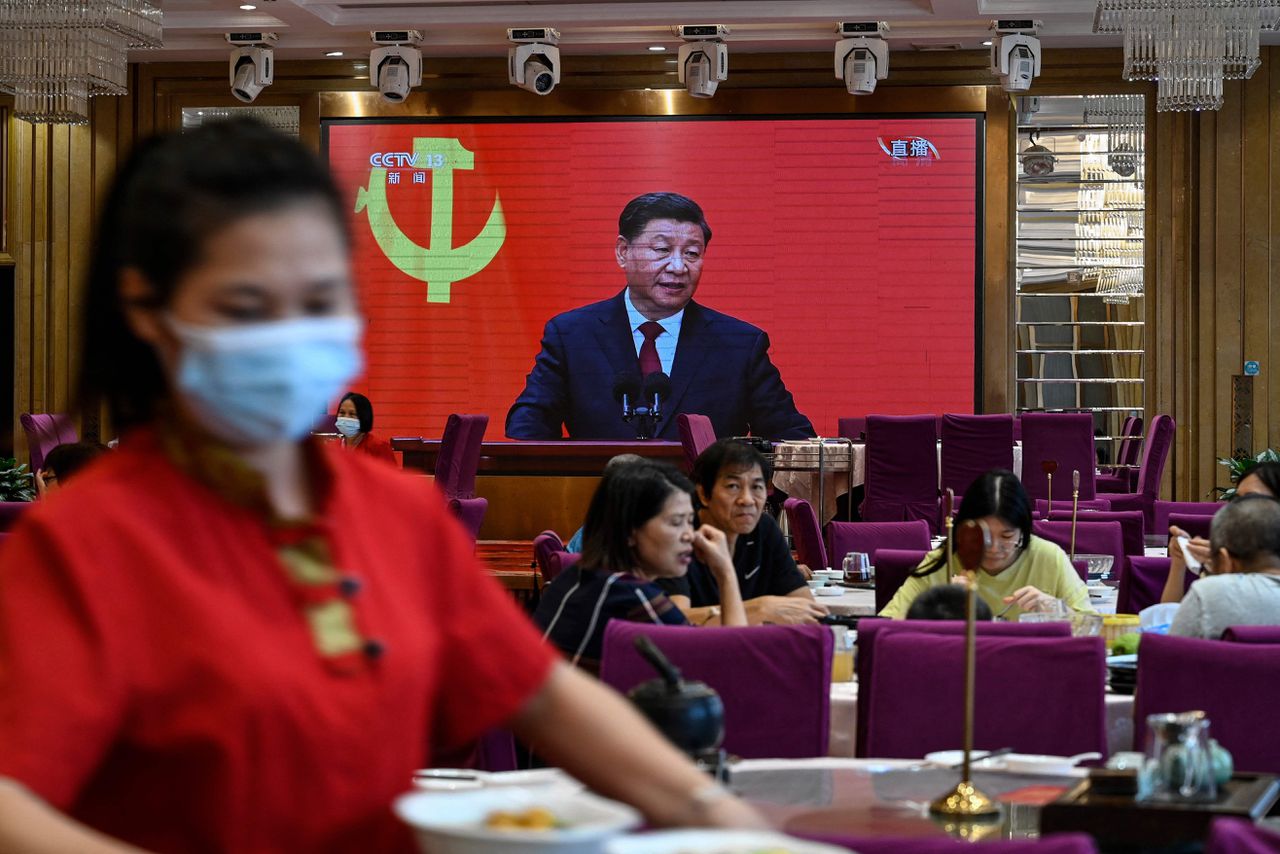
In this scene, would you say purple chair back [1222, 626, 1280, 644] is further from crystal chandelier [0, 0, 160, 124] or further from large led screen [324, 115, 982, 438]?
large led screen [324, 115, 982, 438]

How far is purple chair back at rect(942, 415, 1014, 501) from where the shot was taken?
10.1 metres

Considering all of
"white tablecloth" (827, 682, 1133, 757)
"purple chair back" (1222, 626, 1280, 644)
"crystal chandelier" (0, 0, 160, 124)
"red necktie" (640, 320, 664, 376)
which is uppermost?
"crystal chandelier" (0, 0, 160, 124)

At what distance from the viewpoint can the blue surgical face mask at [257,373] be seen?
1.00 metres

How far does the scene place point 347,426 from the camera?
9.95m

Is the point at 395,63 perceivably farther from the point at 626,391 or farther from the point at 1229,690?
the point at 1229,690

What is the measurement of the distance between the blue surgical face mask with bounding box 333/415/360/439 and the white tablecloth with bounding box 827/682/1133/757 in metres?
6.73

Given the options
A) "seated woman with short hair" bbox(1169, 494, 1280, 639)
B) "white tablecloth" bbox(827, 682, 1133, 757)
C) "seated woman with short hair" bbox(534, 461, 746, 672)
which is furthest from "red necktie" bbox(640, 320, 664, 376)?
"white tablecloth" bbox(827, 682, 1133, 757)

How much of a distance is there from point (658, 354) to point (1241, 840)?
440 inches

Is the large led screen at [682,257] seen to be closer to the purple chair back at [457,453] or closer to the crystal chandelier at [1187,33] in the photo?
the purple chair back at [457,453]

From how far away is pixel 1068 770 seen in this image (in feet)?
8.66


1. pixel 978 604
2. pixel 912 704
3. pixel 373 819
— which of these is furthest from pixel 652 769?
pixel 978 604

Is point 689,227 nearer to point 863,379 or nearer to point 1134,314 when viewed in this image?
point 863,379

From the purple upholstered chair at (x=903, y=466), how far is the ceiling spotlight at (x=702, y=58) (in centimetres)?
336

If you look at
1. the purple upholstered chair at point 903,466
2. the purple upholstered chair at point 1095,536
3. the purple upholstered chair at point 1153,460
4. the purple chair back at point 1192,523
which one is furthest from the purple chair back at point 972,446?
the purple chair back at point 1192,523
